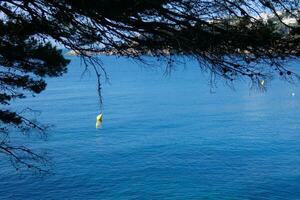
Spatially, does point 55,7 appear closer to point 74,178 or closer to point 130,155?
point 74,178

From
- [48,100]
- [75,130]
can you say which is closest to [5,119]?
[75,130]

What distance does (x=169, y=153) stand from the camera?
2258cm

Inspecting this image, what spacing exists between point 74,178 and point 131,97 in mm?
30095

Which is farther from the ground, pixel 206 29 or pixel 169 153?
pixel 206 29

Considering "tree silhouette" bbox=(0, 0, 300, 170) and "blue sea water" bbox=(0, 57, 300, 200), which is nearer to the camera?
"tree silhouette" bbox=(0, 0, 300, 170)

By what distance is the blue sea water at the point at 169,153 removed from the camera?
1677cm

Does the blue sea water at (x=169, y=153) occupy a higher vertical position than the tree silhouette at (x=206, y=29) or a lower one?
lower

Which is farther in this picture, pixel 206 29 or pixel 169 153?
pixel 169 153

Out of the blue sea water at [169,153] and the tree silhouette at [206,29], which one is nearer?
the tree silhouette at [206,29]

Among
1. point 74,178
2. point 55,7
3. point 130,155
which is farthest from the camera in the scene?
point 130,155

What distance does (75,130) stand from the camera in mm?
29203

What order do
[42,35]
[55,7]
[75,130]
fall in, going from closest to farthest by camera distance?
[55,7] < [42,35] < [75,130]

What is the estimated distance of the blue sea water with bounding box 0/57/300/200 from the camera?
1677 centimetres

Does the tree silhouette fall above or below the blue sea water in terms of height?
above
